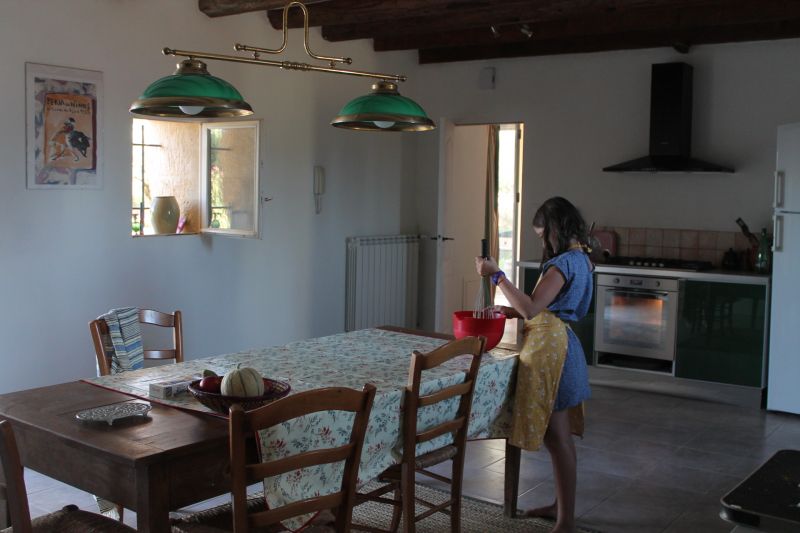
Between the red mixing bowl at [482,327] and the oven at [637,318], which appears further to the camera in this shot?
the oven at [637,318]

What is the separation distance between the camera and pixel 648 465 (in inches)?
182

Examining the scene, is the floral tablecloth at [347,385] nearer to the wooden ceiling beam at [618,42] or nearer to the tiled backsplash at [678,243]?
the tiled backsplash at [678,243]

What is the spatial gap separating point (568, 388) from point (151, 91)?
1954 millimetres

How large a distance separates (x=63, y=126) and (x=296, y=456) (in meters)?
3.30

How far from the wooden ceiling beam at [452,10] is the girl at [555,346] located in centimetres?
214

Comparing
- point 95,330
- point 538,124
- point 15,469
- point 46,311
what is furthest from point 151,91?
point 538,124

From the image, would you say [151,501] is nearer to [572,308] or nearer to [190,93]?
[190,93]

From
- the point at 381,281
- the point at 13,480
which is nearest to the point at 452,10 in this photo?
the point at 381,281

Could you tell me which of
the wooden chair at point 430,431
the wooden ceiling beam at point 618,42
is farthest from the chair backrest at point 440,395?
the wooden ceiling beam at point 618,42

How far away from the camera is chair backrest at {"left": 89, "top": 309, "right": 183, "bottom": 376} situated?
354cm

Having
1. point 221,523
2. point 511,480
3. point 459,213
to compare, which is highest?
point 459,213

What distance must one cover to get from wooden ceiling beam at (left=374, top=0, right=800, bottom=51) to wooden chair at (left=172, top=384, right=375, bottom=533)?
425 cm

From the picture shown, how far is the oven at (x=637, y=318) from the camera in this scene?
19.8ft

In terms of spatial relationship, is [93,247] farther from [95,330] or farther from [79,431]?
[79,431]
